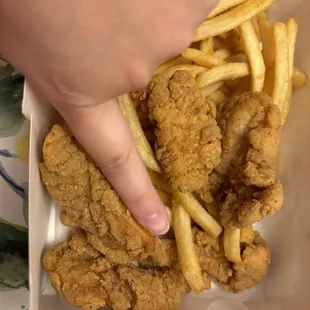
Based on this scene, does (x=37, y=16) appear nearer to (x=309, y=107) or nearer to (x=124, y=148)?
(x=124, y=148)

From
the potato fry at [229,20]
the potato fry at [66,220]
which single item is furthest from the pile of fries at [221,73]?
the potato fry at [66,220]

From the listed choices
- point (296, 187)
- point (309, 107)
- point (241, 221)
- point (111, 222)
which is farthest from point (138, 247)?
point (309, 107)

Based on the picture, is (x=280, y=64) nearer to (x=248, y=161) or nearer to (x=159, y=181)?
(x=248, y=161)

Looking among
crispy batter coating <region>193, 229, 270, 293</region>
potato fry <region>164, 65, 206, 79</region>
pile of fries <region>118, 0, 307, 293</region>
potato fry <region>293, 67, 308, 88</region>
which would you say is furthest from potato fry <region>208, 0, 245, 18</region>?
crispy batter coating <region>193, 229, 270, 293</region>

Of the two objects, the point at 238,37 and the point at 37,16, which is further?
the point at 238,37

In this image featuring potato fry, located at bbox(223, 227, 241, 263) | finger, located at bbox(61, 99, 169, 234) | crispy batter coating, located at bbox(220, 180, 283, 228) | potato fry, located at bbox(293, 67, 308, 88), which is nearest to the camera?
finger, located at bbox(61, 99, 169, 234)

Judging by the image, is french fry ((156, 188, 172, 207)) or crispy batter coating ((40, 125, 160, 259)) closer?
crispy batter coating ((40, 125, 160, 259))

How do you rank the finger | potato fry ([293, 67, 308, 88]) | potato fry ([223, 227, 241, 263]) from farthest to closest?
potato fry ([293, 67, 308, 88]), potato fry ([223, 227, 241, 263]), the finger

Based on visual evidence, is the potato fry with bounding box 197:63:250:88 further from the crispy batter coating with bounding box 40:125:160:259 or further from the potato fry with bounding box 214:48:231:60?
the crispy batter coating with bounding box 40:125:160:259
